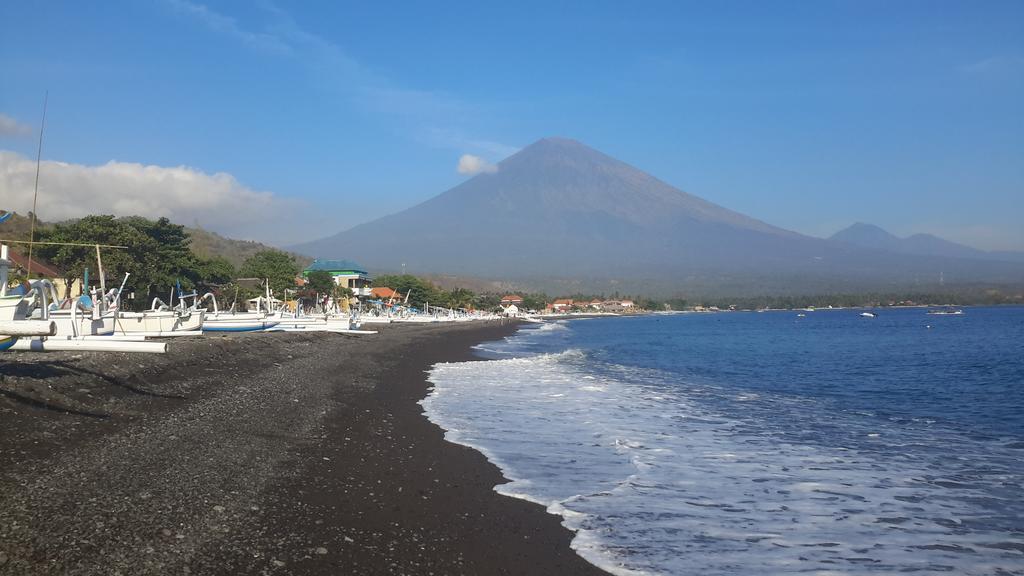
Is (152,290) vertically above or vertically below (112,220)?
below

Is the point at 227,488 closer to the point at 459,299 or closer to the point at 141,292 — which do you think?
the point at 141,292

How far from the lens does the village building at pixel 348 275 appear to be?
96.7m

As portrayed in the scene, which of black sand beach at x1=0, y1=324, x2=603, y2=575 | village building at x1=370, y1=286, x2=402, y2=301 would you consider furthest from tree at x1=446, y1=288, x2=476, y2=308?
black sand beach at x1=0, y1=324, x2=603, y2=575

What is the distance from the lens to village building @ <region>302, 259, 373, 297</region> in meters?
96.7

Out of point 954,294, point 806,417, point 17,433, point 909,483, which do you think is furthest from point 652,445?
point 954,294

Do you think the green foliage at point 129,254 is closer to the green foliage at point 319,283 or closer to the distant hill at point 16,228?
the distant hill at point 16,228

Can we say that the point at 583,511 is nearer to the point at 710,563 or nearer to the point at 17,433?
the point at 710,563

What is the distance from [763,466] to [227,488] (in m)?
7.19

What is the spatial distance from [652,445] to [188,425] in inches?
279

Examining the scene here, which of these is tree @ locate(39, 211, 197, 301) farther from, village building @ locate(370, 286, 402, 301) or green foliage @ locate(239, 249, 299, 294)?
village building @ locate(370, 286, 402, 301)

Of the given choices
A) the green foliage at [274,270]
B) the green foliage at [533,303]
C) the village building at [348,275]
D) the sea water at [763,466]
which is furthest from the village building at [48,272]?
the green foliage at [533,303]

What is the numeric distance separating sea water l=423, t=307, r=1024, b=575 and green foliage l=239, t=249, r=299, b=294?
156 ft

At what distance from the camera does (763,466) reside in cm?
1032

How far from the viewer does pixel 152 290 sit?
44.6m
